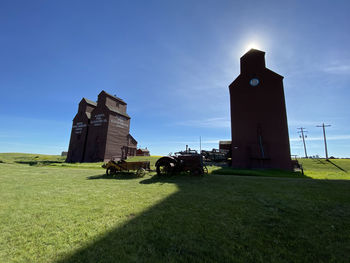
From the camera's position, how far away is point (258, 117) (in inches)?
738

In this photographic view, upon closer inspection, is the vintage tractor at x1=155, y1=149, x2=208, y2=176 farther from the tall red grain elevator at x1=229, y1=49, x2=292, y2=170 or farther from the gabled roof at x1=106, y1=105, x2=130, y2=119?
the gabled roof at x1=106, y1=105, x2=130, y2=119

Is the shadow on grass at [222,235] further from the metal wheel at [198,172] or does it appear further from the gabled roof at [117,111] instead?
the gabled roof at [117,111]

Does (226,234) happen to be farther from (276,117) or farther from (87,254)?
(276,117)

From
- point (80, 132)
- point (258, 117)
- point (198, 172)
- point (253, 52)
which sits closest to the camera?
point (198, 172)

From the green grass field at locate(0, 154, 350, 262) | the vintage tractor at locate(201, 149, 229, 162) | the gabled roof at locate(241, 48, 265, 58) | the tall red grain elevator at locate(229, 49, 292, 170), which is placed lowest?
the green grass field at locate(0, 154, 350, 262)

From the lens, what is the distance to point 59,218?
3602 mm

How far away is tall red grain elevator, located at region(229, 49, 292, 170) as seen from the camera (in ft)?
57.1

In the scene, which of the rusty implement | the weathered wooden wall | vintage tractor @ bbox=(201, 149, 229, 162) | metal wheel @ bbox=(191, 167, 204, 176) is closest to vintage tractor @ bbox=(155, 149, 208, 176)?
metal wheel @ bbox=(191, 167, 204, 176)

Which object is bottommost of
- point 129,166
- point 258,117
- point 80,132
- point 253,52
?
point 129,166

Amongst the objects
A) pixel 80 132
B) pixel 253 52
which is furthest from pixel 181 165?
pixel 80 132

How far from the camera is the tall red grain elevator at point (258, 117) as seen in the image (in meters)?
17.4

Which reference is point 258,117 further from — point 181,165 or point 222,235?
point 222,235

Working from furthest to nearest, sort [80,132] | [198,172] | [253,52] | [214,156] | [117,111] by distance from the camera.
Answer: [80,132] < [117,111] < [214,156] < [253,52] < [198,172]

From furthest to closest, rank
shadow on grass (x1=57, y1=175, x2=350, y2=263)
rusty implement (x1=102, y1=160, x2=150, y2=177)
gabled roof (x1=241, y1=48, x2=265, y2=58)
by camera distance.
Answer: gabled roof (x1=241, y1=48, x2=265, y2=58) → rusty implement (x1=102, y1=160, x2=150, y2=177) → shadow on grass (x1=57, y1=175, x2=350, y2=263)
